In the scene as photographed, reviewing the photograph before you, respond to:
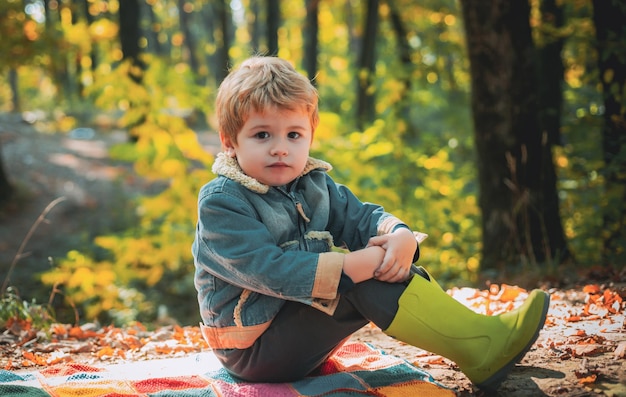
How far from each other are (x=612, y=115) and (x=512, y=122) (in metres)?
0.74

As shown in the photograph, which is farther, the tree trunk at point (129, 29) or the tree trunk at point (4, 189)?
the tree trunk at point (129, 29)

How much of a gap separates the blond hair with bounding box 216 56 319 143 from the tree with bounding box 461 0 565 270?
2802mm

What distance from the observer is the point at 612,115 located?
185 inches

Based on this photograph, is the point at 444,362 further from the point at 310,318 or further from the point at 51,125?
the point at 51,125

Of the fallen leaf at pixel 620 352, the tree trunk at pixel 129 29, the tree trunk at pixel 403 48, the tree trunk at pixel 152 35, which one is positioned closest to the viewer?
the fallen leaf at pixel 620 352

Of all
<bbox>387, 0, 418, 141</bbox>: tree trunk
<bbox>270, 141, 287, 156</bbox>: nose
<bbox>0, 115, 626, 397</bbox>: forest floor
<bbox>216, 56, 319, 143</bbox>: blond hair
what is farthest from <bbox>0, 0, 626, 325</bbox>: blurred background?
<bbox>270, 141, 287, 156</bbox>: nose

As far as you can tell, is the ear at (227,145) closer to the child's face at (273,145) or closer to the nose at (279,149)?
the child's face at (273,145)

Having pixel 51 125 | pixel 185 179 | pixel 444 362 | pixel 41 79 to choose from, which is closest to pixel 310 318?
pixel 444 362

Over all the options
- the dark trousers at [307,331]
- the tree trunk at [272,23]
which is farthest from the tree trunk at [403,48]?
the dark trousers at [307,331]

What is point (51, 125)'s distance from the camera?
52.9 ft

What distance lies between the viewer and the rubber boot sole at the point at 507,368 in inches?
82.1

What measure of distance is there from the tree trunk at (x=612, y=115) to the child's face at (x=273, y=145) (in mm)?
3062

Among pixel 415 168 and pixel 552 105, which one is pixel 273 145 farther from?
pixel 552 105

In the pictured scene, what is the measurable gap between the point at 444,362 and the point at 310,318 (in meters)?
0.82
